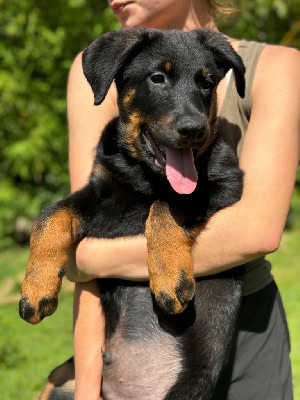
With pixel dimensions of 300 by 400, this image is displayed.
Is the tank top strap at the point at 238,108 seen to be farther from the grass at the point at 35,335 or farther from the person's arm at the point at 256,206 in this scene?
the grass at the point at 35,335

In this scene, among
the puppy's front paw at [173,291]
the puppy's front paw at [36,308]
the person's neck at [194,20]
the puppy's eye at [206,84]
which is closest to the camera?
the puppy's front paw at [173,291]

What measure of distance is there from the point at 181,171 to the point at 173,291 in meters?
0.46

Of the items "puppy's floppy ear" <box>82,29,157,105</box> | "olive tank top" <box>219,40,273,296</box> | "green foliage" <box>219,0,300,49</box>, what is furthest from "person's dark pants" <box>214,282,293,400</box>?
"green foliage" <box>219,0,300,49</box>

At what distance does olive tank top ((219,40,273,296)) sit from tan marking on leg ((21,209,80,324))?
758 mm

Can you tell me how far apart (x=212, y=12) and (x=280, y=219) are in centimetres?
127

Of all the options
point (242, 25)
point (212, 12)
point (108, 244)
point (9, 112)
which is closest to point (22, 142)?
point (9, 112)

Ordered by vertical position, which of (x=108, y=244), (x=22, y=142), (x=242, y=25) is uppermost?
(x=108, y=244)

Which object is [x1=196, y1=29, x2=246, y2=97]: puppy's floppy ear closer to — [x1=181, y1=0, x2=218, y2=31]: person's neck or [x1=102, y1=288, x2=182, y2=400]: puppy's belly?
[x1=181, y1=0, x2=218, y2=31]: person's neck

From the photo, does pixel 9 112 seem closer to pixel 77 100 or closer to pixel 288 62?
pixel 77 100

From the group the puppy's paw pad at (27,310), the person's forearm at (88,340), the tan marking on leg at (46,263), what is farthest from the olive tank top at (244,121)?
the puppy's paw pad at (27,310)

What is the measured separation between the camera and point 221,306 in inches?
107

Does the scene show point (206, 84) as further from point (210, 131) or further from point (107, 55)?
point (107, 55)

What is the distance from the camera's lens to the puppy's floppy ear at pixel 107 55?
2721 millimetres

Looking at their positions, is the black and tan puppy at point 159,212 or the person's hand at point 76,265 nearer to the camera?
the black and tan puppy at point 159,212
